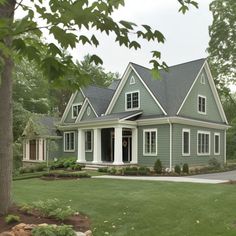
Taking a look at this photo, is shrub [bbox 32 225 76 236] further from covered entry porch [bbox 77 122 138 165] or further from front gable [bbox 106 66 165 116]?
front gable [bbox 106 66 165 116]

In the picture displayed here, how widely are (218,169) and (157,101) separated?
618 centimetres

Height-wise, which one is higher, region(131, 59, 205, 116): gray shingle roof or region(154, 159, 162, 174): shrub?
region(131, 59, 205, 116): gray shingle roof

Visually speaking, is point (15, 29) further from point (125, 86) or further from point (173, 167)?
point (125, 86)

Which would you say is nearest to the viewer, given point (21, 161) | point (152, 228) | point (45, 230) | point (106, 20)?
point (106, 20)

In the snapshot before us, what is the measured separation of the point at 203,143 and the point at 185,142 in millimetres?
2736

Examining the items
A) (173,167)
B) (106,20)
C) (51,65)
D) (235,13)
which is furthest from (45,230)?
(235,13)

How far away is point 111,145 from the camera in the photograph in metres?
27.5

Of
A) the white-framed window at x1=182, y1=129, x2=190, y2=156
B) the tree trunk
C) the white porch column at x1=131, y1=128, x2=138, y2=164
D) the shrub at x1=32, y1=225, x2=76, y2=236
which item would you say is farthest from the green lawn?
the white porch column at x1=131, y1=128, x2=138, y2=164

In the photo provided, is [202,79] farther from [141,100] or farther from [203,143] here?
[141,100]

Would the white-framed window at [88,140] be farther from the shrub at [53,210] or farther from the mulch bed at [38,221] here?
the shrub at [53,210]

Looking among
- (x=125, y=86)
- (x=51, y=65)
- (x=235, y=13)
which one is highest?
(x=235, y=13)

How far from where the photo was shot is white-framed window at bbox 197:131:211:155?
2541 centimetres

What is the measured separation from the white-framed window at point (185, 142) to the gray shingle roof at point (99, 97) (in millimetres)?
6690

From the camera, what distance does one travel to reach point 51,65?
3623 mm
